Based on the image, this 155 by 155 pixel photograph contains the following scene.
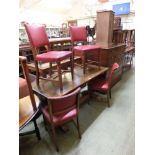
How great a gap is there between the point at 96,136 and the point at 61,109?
2.39ft

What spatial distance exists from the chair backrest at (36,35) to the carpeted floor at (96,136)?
4.31 ft

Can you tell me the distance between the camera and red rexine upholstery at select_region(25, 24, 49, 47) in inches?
80.8

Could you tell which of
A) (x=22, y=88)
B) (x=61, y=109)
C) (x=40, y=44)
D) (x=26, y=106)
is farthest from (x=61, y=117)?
(x=40, y=44)

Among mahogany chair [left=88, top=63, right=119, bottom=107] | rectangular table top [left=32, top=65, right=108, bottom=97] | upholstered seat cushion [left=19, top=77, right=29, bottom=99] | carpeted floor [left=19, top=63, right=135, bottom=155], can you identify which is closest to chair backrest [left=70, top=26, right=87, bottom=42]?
rectangular table top [left=32, top=65, right=108, bottom=97]

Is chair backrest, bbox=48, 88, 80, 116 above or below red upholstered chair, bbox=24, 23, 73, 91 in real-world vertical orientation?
below

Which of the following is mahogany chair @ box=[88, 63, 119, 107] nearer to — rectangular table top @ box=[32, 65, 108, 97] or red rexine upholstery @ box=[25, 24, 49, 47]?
rectangular table top @ box=[32, 65, 108, 97]

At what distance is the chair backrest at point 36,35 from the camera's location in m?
2.05

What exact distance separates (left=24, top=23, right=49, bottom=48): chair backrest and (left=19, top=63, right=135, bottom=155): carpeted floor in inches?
51.7

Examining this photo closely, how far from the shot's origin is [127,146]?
1902 millimetres

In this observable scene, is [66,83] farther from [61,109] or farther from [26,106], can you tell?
[26,106]

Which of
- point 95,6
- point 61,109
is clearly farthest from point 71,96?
point 95,6

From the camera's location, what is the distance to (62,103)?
1734 mm

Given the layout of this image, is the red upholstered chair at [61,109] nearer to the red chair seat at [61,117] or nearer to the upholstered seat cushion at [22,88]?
the red chair seat at [61,117]
